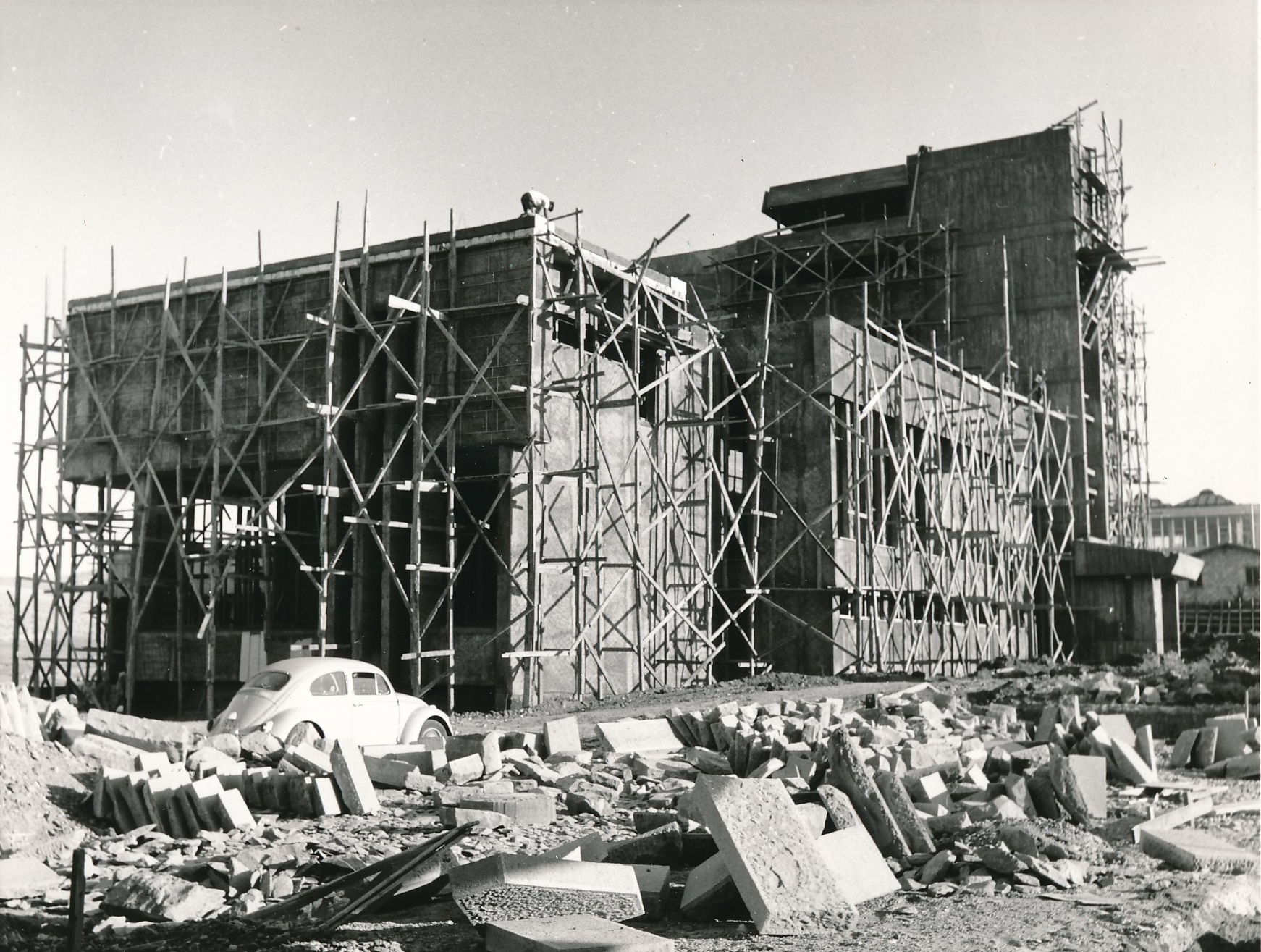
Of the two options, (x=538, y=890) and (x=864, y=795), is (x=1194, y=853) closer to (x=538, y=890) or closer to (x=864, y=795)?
(x=864, y=795)

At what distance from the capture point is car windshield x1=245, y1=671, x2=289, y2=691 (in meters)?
13.2

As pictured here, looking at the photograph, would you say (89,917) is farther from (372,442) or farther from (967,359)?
(967,359)

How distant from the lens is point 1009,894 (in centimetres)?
784

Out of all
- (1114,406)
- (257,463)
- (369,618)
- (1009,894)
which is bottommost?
(1009,894)

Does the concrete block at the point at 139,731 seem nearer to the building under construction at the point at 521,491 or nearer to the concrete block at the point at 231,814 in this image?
the concrete block at the point at 231,814

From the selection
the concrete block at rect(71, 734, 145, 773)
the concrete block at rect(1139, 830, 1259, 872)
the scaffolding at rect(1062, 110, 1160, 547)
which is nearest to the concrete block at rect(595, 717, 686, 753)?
the concrete block at rect(71, 734, 145, 773)

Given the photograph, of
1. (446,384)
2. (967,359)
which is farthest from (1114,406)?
(446,384)

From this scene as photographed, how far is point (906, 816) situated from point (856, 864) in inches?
48.1

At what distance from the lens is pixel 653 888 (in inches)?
299

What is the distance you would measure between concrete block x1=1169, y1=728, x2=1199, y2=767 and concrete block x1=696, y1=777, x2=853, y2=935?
8.65m

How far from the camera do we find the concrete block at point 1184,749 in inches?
557

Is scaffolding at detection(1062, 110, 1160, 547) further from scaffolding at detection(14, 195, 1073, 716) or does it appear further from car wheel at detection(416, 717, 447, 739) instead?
car wheel at detection(416, 717, 447, 739)

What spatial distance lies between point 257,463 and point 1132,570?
21.6 metres

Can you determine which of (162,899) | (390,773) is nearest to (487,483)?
(390,773)
